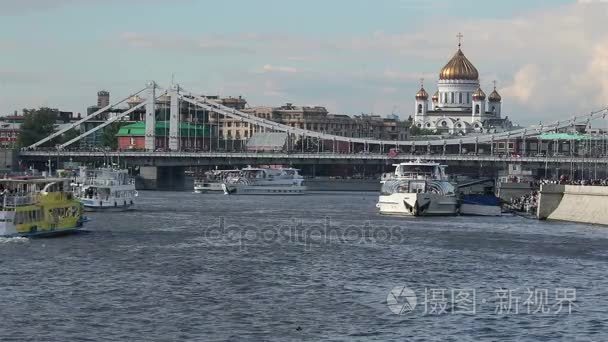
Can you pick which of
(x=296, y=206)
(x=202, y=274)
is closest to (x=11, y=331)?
(x=202, y=274)

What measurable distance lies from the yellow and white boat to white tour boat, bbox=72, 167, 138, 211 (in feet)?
82.8

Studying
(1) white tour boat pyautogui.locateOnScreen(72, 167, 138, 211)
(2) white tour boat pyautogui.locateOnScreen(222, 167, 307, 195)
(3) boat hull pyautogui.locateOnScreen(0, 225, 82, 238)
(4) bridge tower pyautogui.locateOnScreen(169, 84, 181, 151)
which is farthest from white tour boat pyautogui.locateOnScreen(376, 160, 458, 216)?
(4) bridge tower pyautogui.locateOnScreen(169, 84, 181, 151)

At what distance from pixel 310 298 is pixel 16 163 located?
12615cm

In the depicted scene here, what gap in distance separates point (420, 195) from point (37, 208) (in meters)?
40.8

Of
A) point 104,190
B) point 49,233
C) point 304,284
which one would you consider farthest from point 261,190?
point 304,284

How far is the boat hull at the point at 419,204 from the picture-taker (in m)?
112

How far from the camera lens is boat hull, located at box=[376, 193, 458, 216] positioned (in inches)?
4424

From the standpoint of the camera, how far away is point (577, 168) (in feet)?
560

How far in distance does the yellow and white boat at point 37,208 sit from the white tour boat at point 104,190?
82.8 feet

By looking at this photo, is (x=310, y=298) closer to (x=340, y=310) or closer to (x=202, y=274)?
(x=340, y=310)

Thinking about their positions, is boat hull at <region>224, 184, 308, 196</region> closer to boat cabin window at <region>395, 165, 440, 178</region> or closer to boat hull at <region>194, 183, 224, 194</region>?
boat hull at <region>194, 183, 224, 194</region>

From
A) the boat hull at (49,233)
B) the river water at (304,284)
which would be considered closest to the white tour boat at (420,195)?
the river water at (304,284)

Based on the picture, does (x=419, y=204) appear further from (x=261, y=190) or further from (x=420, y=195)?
(x=261, y=190)

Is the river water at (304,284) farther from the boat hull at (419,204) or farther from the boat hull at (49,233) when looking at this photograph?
the boat hull at (419,204)
